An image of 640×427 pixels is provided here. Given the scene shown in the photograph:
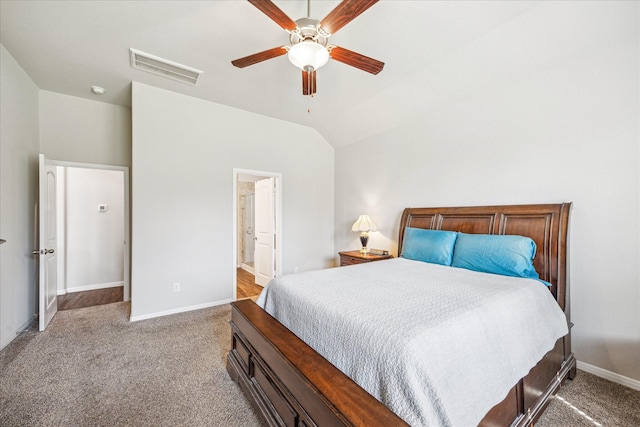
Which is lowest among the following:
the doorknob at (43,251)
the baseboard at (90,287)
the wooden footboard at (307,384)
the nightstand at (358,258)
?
A: the baseboard at (90,287)

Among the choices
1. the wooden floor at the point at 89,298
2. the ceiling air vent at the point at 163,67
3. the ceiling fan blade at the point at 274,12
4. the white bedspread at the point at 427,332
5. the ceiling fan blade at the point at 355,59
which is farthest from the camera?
the wooden floor at the point at 89,298

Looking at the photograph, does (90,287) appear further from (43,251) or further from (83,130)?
(83,130)

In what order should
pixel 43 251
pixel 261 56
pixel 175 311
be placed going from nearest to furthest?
pixel 261 56, pixel 43 251, pixel 175 311

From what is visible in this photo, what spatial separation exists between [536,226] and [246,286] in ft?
13.8

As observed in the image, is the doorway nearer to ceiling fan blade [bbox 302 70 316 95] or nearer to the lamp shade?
ceiling fan blade [bbox 302 70 316 95]

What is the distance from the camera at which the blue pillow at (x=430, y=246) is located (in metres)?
2.70

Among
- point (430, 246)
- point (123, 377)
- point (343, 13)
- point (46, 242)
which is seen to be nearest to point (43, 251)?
point (46, 242)

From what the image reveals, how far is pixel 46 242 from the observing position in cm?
299

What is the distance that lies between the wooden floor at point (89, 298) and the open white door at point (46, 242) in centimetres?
40

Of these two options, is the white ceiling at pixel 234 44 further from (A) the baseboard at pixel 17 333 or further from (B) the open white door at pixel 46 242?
(A) the baseboard at pixel 17 333

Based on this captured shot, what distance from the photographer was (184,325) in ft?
10.0

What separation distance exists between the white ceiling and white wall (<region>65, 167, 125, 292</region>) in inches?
67.2

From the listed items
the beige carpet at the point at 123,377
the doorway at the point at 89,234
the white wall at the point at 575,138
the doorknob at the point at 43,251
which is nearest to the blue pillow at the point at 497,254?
the white wall at the point at 575,138

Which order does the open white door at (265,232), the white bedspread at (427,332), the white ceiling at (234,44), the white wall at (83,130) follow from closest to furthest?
the white bedspread at (427,332), the white ceiling at (234,44), the white wall at (83,130), the open white door at (265,232)
